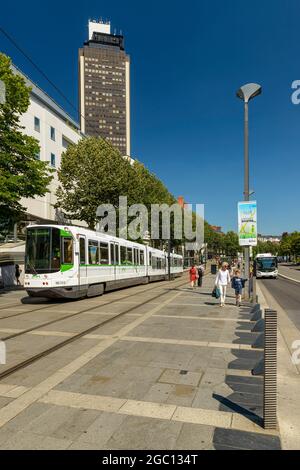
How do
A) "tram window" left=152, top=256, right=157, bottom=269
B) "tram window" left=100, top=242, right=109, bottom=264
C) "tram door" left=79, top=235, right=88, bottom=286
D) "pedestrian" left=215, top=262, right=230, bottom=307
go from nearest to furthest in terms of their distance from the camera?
"pedestrian" left=215, top=262, right=230, bottom=307, "tram door" left=79, top=235, right=88, bottom=286, "tram window" left=100, top=242, right=109, bottom=264, "tram window" left=152, top=256, right=157, bottom=269

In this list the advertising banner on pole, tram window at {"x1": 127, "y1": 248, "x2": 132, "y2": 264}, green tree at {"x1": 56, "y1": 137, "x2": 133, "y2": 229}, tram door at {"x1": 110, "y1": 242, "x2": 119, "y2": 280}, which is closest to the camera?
the advertising banner on pole

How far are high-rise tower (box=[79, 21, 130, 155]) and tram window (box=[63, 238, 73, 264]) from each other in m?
150

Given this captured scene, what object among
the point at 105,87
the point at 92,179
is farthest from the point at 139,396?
the point at 105,87

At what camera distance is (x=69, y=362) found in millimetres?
6246

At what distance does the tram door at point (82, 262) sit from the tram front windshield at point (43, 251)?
1159mm

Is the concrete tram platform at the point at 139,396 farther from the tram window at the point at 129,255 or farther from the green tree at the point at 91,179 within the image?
the green tree at the point at 91,179

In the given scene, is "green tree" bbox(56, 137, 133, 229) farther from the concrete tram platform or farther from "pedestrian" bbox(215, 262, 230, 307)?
the concrete tram platform

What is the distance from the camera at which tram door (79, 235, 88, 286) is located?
1511 cm

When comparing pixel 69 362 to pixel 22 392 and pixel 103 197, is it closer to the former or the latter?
pixel 22 392

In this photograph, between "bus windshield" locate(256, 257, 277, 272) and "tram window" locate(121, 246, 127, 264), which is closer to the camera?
"tram window" locate(121, 246, 127, 264)

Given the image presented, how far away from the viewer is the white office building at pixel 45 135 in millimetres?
34181

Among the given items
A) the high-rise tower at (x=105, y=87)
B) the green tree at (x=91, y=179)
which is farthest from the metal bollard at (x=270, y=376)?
the high-rise tower at (x=105, y=87)

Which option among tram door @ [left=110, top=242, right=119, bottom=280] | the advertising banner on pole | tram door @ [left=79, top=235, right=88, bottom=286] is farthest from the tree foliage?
the advertising banner on pole
